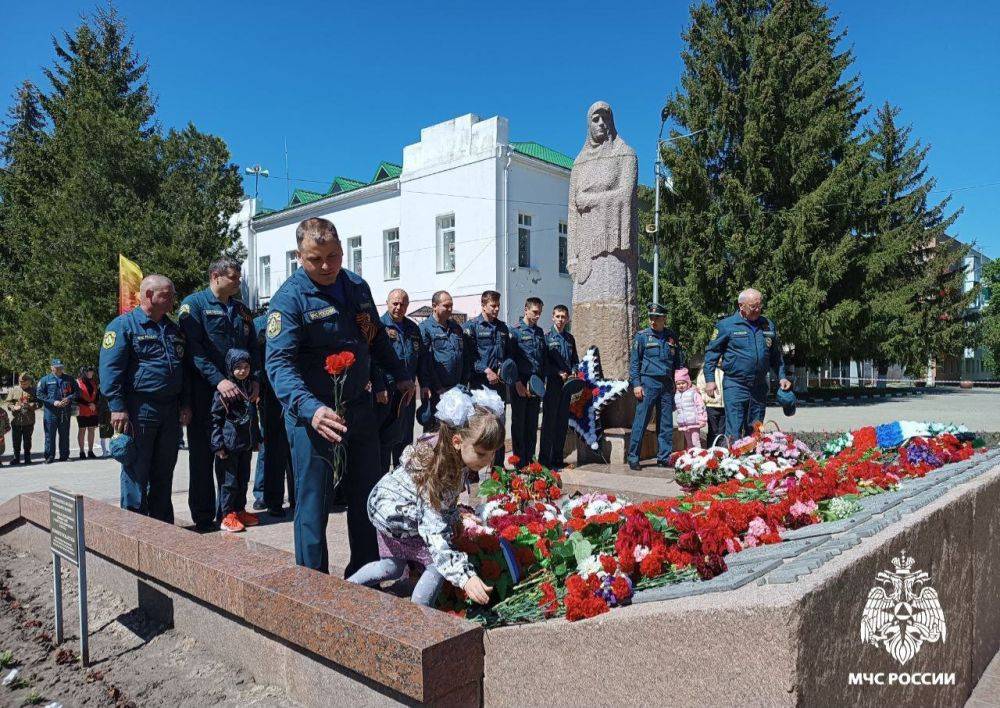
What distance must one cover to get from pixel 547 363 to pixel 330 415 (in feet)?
14.6

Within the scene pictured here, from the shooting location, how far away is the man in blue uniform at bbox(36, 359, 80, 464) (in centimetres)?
1093

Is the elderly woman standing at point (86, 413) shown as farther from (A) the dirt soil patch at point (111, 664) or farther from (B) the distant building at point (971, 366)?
(B) the distant building at point (971, 366)

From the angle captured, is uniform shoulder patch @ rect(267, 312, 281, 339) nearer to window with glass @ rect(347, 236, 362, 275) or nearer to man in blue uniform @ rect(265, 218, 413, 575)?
man in blue uniform @ rect(265, 218, 413, 575)

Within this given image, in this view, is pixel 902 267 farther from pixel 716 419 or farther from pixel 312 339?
pixel 312 339

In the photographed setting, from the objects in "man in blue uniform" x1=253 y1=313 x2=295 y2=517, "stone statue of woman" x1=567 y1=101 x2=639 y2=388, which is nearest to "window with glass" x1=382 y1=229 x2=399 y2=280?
"stone statue of woman" x1=567 y1=101 x2=639 y2=388

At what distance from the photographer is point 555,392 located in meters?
7.14

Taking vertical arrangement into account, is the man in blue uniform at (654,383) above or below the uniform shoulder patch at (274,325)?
below

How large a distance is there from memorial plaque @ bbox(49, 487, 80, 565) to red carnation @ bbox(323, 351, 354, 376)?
1417 mm

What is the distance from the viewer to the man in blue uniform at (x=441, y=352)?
6.27 meters

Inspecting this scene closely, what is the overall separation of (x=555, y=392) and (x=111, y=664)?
469 centimetres

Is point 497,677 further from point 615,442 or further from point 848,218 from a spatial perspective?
point 848,218

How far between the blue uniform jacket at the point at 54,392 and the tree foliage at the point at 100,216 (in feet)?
25.6

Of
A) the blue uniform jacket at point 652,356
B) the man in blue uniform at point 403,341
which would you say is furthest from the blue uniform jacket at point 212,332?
the blue uniform jacket at point 652,356

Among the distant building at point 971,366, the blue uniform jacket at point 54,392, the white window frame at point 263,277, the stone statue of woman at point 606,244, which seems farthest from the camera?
the distant building at point 971,366
